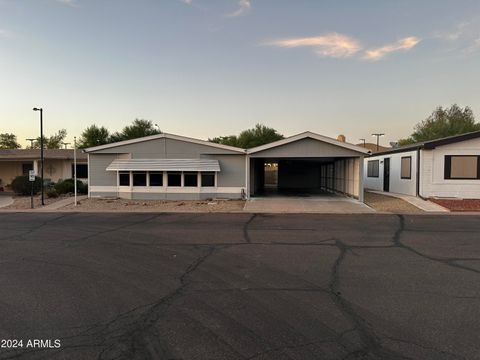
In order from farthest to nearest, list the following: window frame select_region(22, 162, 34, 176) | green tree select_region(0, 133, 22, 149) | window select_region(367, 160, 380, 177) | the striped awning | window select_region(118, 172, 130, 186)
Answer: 1. green tree select_region(0, 133, 22, 149)
2. window frame select_region(22, 162, 34, 176)
3. window select_region(367, 160, 380, 177)
4. window select_region(118, 172, 130, 186)
5. the striped awning

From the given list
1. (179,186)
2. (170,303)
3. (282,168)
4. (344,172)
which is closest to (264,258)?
(170,303)

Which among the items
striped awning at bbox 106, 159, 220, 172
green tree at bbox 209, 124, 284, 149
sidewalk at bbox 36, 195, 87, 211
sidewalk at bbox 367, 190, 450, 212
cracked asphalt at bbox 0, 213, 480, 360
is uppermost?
green tree at bbox 209, 124, 284, 149

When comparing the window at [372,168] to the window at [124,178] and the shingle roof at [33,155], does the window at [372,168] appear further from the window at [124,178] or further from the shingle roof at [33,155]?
the shingle roof at [33,155]

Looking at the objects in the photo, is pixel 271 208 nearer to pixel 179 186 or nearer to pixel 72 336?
pixel 179 186

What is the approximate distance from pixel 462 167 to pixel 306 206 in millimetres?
8827

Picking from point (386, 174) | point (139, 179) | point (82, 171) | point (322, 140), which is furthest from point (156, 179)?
point (386, 174)

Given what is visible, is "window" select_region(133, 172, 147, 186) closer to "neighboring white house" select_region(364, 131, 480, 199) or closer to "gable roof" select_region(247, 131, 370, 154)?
"gable roof" select_region(247, 131, 370, 154)

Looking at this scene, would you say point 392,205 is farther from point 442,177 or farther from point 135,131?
point 135,131

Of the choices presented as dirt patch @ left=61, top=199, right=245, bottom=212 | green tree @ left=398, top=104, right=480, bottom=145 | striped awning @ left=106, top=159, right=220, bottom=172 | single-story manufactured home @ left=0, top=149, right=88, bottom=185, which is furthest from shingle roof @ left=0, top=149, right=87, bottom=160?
green tree @ left=398, top=104, right=480, bottom=145

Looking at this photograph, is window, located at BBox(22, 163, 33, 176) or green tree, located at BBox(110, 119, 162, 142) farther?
green tree, located at BBox(110, 119, 162, 142)

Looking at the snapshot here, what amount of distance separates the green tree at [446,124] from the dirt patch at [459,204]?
28622mm

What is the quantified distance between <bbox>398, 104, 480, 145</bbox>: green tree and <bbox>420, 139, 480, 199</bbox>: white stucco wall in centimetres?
2706

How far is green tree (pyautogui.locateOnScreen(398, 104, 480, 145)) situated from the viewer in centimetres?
4362

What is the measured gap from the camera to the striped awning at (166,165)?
19.4 m
